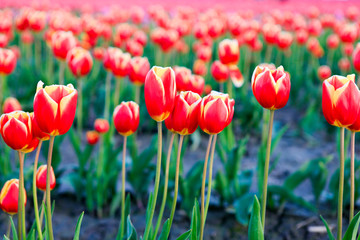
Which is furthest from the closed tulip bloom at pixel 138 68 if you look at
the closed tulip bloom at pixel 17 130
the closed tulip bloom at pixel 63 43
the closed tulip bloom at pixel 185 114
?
the closed tulip bloom at pixel 17 130

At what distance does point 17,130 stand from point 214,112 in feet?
1.86

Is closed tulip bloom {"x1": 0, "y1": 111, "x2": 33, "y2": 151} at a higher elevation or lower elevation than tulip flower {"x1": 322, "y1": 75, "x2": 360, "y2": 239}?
lower

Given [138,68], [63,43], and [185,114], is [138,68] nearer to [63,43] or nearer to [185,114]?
[63,43]

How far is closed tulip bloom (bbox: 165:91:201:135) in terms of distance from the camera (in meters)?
1.39

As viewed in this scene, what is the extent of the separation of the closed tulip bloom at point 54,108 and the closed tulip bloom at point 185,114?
1.04 feet

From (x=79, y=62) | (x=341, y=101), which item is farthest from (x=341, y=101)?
(x=79, y=62)

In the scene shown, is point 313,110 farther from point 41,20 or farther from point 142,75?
point 41,20

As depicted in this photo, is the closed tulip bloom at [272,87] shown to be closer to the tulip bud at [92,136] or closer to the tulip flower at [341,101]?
the tulip flower at [341,101]

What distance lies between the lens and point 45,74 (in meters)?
4.01

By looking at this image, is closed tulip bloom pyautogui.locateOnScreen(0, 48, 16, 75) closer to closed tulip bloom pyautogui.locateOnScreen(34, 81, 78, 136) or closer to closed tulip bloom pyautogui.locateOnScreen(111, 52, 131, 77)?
closed tulip bloom pyautogui.locateOnScreen(111, 52, 131, 77)

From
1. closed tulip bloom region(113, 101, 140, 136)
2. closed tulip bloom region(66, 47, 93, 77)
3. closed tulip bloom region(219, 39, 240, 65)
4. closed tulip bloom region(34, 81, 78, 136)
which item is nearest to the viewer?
closed tulip bloom region(34, 81, 78, 136)

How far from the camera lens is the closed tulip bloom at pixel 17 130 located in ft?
4.20

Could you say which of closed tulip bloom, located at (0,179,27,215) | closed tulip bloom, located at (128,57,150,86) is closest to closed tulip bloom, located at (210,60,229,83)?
closed tulip bloom, located at (128,57,150,86)

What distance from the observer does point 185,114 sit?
4.55ft
